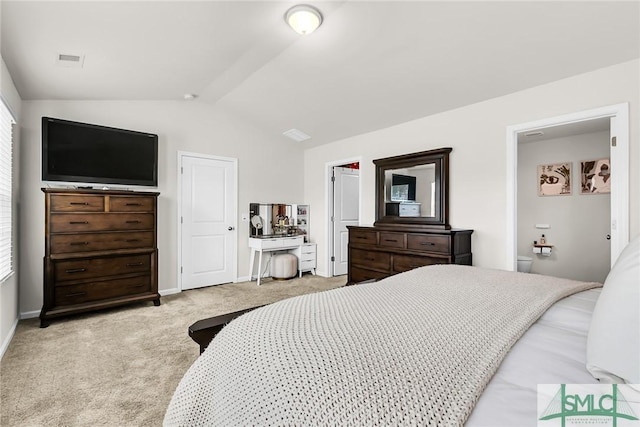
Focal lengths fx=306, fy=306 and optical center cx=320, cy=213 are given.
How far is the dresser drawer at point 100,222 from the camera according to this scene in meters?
3.09

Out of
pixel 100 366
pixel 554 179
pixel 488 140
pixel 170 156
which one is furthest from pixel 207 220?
pixel 554 179

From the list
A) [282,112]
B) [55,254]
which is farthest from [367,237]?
[55,254]

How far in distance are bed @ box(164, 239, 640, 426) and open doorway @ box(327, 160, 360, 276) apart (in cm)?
431

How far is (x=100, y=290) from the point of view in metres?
3.33

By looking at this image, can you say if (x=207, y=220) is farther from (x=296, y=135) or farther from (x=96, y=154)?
(x=296, y=135)

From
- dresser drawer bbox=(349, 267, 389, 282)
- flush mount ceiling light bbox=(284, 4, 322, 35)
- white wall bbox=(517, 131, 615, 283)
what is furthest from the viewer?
white wall bbox=(517, 131, 615, 283)

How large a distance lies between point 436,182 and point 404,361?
339cm

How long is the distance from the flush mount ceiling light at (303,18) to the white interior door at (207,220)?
2.70m

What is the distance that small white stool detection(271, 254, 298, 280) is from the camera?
5074 mm

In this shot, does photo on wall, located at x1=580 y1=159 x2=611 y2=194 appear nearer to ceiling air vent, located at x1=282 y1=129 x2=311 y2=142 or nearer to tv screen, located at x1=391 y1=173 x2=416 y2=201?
tv screen, located at x1=391 y1=173 x2=416 y2=201

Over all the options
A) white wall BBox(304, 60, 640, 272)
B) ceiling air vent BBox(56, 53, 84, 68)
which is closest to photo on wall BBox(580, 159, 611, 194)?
white wall BBox(304, 60, 640, 272)

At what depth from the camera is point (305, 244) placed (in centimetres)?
544

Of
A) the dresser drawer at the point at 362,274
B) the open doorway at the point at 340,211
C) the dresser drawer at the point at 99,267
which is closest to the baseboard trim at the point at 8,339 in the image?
the dresser drawer at the point at 99,267

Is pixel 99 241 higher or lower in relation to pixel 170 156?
lower
